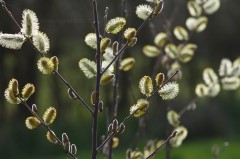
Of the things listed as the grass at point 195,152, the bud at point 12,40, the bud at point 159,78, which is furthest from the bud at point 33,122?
the grass at point 195,152

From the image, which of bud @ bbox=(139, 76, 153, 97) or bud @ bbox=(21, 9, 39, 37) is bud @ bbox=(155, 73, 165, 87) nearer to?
bud @ bbox=(139, 76, 153, 97)

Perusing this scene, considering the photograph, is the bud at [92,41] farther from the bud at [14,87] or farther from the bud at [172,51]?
the bud at [172,51]

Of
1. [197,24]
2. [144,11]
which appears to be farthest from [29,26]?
[197,24]

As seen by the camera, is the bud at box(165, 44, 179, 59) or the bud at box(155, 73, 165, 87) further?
the bud at box(165, 44, 179, 59)

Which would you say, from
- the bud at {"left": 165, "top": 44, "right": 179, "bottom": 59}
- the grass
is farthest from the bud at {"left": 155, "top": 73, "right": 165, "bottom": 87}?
the grass

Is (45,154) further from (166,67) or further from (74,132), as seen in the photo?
(166,67)

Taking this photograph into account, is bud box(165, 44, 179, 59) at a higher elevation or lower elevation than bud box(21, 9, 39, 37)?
lower

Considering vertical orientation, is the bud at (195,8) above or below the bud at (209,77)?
above

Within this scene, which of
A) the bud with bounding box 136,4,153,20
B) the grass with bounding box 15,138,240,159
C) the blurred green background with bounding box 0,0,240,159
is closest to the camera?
the bud with bounding box 136,4,153,20

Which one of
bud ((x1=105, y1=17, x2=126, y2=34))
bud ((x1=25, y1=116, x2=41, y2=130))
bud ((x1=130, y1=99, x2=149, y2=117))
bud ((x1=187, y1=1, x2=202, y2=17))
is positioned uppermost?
bud ((x1=105, y1=17, x2=126, y2=34))
